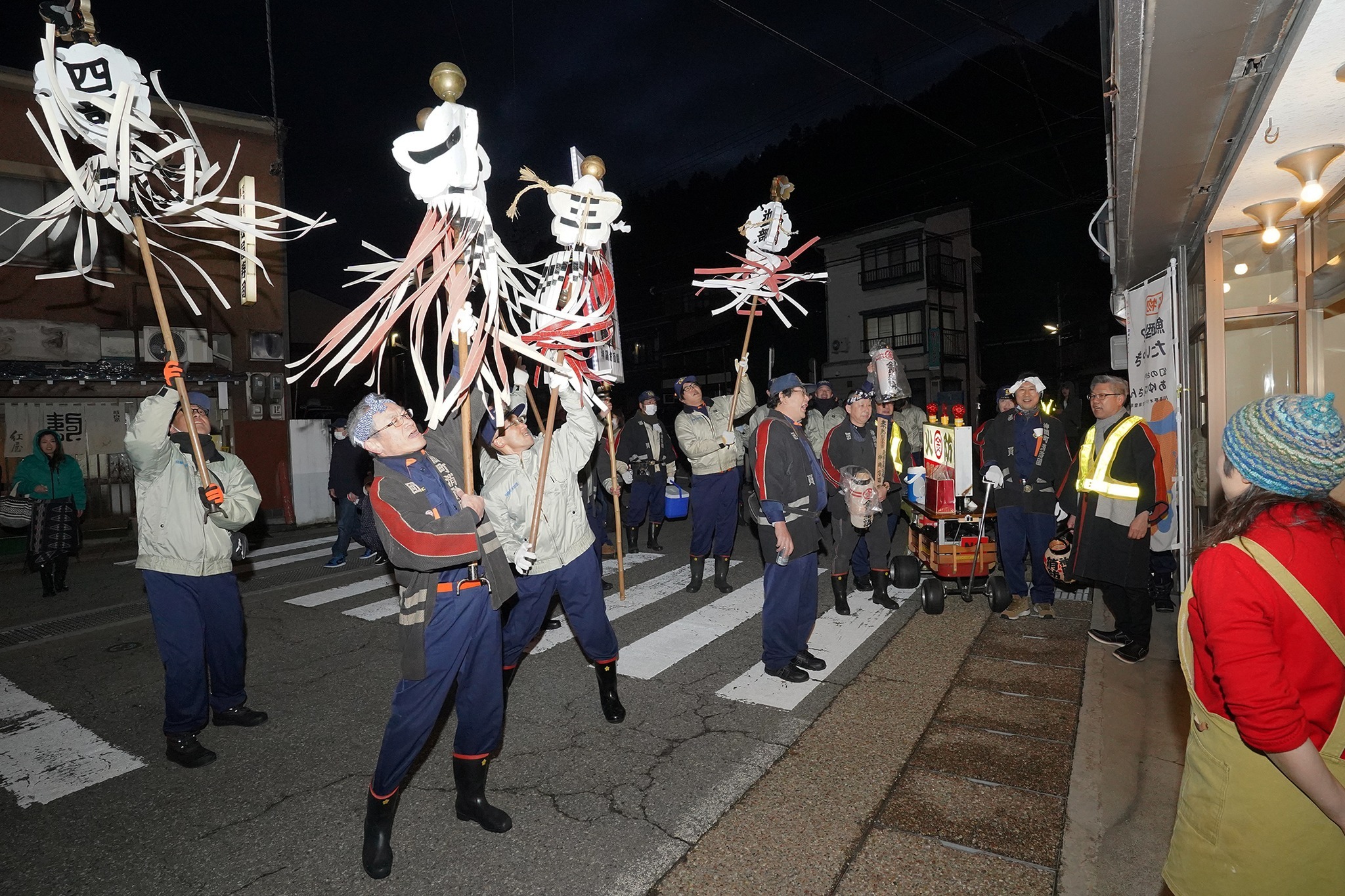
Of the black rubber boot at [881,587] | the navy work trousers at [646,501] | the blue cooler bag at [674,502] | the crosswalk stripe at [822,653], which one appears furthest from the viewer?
the blue cooler bag at [674,502]

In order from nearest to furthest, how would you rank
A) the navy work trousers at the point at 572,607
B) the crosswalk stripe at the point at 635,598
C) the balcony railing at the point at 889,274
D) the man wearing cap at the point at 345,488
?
1. the navy work trousers at the point at 572,607
2. the crosswalk stripe at the point at 635,598
3. the man wearing cap at the point at 345,488
4. the balcony railing at the point at 889,274

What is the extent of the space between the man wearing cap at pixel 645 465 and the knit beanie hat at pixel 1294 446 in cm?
786

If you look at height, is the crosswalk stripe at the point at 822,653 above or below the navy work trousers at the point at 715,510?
below

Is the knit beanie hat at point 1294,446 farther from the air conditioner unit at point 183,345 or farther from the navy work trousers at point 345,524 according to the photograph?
the air conditioner unit at point 183,345

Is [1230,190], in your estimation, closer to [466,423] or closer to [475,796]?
[466,423]

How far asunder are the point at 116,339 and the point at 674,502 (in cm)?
1163

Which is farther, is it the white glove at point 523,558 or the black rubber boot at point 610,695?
the black rubber boot at point 610,695

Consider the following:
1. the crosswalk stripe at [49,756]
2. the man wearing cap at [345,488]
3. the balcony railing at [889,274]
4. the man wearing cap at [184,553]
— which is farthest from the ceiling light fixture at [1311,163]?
the balcony railing at [889,274]

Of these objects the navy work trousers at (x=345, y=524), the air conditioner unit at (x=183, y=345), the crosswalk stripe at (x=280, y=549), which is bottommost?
Answer: the crosswalk stripe at (x=280, y=549)

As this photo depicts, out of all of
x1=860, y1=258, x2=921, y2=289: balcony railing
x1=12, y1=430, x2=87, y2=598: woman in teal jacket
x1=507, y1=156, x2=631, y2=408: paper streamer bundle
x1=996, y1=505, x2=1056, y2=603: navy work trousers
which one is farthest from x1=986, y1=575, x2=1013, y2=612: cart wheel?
x1=860, y1=258, x2=921, y2=289: balcony railing

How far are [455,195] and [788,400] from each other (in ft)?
9.27

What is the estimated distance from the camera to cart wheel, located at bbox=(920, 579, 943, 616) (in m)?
6.17

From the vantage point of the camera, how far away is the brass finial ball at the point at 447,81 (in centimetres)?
300

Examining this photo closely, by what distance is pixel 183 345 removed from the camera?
13531 mm
